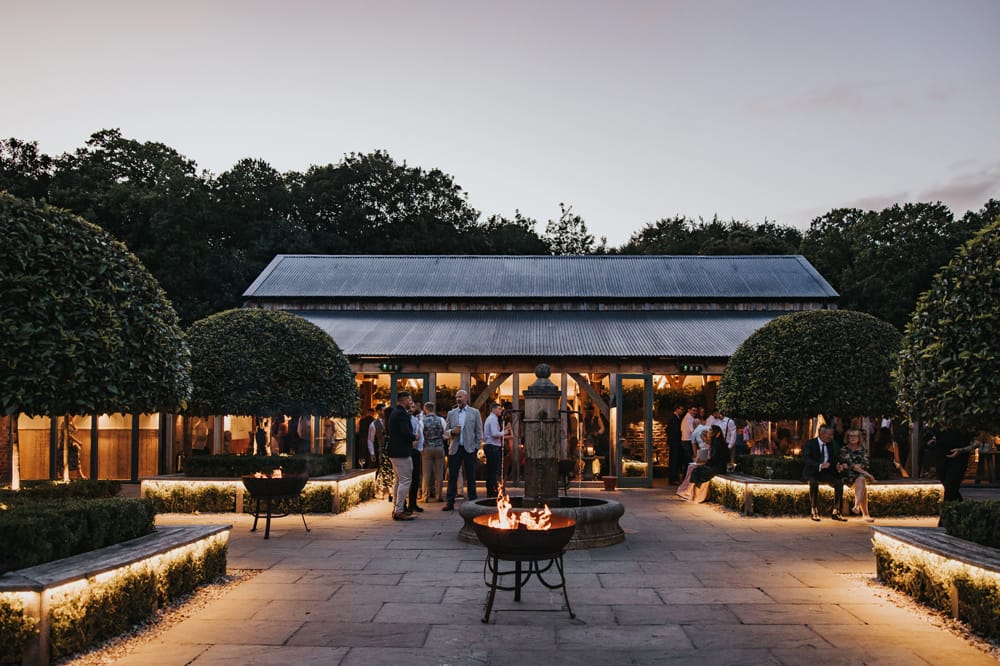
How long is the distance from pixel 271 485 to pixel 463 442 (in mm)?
4788

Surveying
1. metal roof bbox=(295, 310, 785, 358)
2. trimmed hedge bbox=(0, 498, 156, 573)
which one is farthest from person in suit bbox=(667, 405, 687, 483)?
trimmed hedge bbox=(0, 498, 156, 573)

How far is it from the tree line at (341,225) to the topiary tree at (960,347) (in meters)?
24.2

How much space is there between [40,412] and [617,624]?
5185mm

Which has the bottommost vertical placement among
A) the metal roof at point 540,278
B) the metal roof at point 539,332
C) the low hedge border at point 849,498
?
the low hedge border at point 849,498

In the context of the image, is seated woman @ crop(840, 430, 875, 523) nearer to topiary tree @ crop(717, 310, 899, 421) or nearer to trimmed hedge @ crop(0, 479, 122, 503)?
topiary tree @ crop(717, 310, 899, 421)

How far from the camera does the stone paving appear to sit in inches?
229

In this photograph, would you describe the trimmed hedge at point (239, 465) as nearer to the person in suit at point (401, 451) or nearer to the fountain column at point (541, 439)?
the person in suit at point (401, 451)

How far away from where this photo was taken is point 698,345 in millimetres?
19703

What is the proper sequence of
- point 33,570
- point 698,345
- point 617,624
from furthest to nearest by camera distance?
point 698,345, point 617,624, point 33,570

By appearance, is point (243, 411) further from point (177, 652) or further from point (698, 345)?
point (698, 345)

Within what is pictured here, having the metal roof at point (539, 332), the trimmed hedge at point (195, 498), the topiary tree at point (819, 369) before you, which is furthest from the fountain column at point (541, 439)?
the metal roof at point (539, 332)

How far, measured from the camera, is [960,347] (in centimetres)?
717

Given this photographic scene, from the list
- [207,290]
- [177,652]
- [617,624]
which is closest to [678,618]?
[617,624]

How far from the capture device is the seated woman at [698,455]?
15.6 meters
